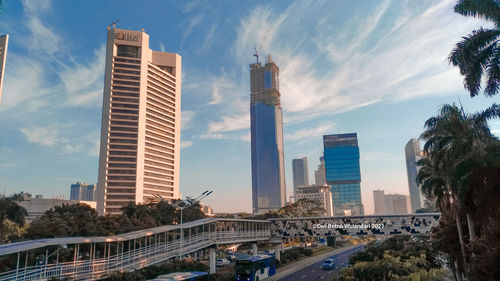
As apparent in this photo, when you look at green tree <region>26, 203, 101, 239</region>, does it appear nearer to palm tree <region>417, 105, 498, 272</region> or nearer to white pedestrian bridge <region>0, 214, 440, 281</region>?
white pedestrian bridge <region>0, 214, 440, 281</region>

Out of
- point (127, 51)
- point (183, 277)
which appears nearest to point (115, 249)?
point (183, 277)

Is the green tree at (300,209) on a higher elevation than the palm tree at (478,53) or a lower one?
lower

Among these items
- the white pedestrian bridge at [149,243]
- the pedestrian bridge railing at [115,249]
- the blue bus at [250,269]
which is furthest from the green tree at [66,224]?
the blue bus at [250,269]

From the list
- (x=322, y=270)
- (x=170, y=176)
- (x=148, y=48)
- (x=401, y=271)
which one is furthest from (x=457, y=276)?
(x=148, y=48)

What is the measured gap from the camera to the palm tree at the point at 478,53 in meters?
22.5

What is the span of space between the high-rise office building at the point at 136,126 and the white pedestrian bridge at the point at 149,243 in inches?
4087

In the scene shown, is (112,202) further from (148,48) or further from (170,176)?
(148,48)

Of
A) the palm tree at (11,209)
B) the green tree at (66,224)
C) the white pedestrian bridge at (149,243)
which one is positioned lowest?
the white pedestrian bridge at (149,243)

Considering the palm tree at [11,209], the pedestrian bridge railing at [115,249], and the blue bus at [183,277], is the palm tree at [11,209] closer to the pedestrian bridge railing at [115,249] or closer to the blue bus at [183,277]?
the pedestrian bridge railing at [115,249]

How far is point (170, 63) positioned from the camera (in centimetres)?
19688

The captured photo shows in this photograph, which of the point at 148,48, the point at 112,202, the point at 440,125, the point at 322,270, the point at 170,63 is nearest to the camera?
the point at 440,125

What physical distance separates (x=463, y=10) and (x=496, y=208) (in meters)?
14.0

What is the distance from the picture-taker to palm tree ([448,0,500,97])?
885 inches

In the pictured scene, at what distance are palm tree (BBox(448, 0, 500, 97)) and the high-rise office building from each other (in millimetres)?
150982
